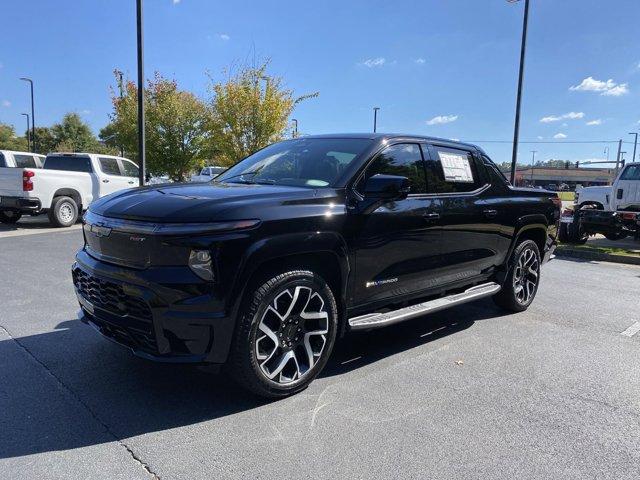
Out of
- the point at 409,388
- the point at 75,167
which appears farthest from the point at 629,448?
the point at 75,167

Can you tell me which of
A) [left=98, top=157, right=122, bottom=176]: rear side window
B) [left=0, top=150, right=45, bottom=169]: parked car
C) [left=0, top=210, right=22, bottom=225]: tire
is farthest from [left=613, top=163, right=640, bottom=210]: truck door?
[left=0, top=150, right=45, bottom=169]: parked car

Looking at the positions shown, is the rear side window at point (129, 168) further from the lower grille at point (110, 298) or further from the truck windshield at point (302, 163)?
the lower grille at point (110, 298)

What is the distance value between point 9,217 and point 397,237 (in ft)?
42.4

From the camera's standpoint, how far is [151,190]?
367 centimetres

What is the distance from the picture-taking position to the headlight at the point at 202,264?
9.59ft

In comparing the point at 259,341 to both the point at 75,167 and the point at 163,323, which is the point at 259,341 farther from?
the point at 75,167

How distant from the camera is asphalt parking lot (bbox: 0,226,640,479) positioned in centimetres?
268

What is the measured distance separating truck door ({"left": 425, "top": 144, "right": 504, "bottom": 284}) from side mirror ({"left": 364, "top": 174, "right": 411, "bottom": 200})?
792 mm

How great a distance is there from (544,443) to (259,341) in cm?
181

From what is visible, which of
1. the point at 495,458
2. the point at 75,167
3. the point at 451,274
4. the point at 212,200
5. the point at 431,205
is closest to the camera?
the point at 495,458

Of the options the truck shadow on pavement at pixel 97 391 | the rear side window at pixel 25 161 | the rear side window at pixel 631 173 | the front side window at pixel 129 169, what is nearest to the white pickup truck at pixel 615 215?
the rear side window at pixel 631 173

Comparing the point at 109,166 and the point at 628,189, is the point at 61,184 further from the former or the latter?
the point at 628,189

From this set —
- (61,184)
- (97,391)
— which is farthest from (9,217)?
(97,391)

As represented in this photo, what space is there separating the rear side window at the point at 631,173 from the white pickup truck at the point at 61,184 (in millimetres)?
13158
